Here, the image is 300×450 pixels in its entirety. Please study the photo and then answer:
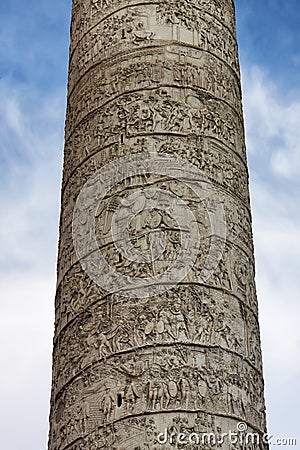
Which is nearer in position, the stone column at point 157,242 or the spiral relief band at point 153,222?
the stone column at point 157,242

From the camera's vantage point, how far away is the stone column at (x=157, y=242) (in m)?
4.89

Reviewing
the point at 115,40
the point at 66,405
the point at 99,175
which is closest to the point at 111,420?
the point at 66,405

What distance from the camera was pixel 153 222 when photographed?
17.5 feet

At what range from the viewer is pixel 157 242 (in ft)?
17.3

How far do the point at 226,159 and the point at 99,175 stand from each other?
2.80ft

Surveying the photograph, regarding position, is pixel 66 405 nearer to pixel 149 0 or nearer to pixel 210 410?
pixel 210 410

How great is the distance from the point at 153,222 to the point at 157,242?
0.46 feet

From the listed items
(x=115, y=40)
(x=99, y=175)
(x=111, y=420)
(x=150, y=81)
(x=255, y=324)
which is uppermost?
(x=115, y=40)

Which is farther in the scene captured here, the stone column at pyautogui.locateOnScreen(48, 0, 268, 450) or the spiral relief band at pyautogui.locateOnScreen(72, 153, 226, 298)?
the spiral relief band at pyautogui.locateOnScreen(72, 153, 226, 298)

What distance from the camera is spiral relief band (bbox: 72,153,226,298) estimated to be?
17.1ft

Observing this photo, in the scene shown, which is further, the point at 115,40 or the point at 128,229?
the point at 115,40

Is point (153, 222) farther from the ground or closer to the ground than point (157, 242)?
farther from the ground

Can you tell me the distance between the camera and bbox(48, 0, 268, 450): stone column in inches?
193

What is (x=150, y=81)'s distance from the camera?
5914 mm
